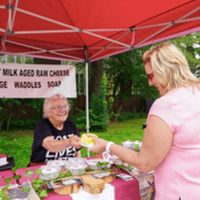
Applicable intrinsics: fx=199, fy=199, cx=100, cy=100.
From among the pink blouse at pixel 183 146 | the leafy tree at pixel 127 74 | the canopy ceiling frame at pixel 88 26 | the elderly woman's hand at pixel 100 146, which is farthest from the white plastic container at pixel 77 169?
the leafy tree at pixel 127 74

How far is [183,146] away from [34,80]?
2942 mm

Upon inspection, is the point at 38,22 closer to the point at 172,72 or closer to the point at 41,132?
the point at 41,132

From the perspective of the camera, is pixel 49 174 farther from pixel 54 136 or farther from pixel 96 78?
pixel 96 78

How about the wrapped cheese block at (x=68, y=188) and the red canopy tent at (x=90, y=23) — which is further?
the red canopy tent at (x=90, y=23)

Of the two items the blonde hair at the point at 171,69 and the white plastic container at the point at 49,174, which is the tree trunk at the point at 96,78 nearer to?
the white plastic container at the point at 49,174

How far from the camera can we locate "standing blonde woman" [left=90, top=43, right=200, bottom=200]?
3.65ft

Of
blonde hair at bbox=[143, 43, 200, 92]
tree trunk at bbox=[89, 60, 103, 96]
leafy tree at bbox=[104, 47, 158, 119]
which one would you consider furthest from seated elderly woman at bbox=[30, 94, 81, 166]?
leafy tree at bbox=[104, 47, 158, 119]

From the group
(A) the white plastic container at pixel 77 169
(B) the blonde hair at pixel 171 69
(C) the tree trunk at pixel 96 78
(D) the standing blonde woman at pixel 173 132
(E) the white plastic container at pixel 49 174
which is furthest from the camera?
(C) the tree trunk at pixel 96 78

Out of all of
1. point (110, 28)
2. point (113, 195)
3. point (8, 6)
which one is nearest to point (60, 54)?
point (110, 28)

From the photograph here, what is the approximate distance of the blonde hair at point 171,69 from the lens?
1.22 metres

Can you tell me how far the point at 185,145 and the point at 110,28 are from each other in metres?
2.29

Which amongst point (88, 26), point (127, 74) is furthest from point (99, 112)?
point (88, 26)

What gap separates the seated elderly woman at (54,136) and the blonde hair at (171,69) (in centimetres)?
144

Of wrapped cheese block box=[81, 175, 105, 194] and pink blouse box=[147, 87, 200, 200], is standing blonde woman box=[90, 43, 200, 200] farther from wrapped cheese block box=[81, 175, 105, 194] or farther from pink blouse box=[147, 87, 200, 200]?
wrapped cheese block box=[81, 175, 105, 194]
